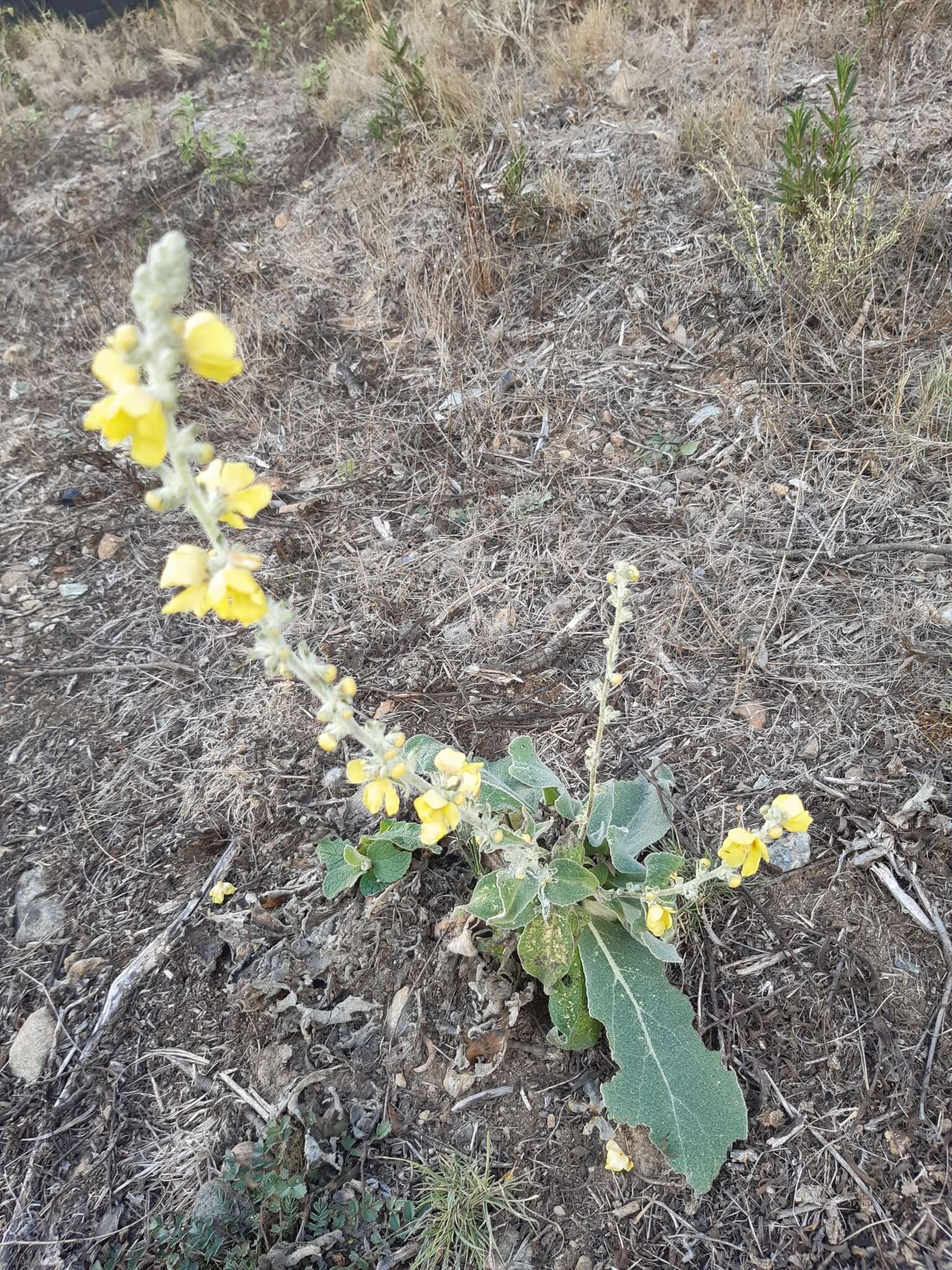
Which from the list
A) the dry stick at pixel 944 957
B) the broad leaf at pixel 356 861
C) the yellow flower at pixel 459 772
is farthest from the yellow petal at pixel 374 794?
the dry stick at pixel 944 957

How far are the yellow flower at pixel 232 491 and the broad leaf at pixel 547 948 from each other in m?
1.10

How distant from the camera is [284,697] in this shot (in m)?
2.66

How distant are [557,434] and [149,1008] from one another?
2.53 meters

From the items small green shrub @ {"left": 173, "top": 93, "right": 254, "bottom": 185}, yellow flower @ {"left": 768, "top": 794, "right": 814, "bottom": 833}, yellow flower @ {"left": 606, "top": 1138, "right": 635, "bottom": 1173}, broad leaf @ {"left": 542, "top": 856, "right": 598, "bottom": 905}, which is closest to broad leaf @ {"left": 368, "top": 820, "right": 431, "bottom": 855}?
broad leaf @ {"left": 542, "top": 856, "right": 598, "bottom": 905}

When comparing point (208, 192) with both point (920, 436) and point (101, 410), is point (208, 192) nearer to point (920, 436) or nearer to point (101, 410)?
point (920, 436)

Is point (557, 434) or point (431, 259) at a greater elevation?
point (431, 259)

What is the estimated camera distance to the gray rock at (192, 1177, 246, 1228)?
5.25 ft

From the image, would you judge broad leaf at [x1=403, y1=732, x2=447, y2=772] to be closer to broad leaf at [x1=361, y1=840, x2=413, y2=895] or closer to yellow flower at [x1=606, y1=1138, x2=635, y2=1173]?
broad leaf at [x1=361, y1=840, x2=413, y2=895]

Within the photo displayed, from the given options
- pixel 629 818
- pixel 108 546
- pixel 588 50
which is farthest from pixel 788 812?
pixel 588 50

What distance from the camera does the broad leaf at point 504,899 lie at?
64.6 inches

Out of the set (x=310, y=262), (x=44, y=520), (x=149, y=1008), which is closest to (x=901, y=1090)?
(x=149, y=1008)

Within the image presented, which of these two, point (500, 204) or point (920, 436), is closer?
point (920, 436)

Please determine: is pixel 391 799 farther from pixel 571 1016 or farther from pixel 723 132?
pixel 723 132

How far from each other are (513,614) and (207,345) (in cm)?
177
